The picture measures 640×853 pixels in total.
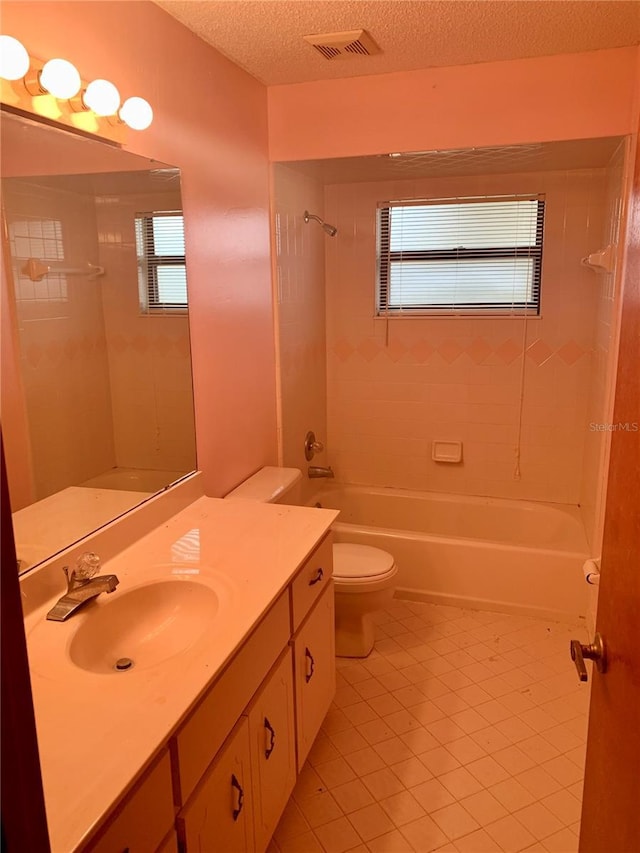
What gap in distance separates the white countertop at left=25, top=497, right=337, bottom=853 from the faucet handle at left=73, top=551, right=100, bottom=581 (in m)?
0.07

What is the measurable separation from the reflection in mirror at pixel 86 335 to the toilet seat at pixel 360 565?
0.87 metres

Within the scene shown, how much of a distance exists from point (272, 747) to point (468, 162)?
2680mm

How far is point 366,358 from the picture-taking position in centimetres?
377

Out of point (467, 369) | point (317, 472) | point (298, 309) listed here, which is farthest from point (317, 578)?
point (467, 369)

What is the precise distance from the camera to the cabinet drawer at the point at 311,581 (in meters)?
1.78

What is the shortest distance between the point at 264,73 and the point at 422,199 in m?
1.25

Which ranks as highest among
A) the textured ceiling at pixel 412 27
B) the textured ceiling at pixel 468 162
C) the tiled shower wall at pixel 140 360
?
the textured ceiling at pixel 412 27

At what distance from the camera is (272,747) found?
1.62 meters

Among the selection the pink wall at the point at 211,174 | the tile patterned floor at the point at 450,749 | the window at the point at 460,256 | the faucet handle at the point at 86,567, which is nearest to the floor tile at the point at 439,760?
the tile patterned floor at the point at 450,749

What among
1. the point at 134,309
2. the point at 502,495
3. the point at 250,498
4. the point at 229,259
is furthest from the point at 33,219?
the point at 502,495

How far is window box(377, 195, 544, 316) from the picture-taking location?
134 inches

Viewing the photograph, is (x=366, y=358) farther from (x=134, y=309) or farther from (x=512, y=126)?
(x=134, y=309)

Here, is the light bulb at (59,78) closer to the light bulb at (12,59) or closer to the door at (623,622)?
the light bulb at (12,59)

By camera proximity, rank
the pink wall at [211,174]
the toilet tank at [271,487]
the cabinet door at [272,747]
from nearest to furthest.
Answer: the cabinet door at [272,747], the pink wall at [211,174], the toilet tank at [271,487]
